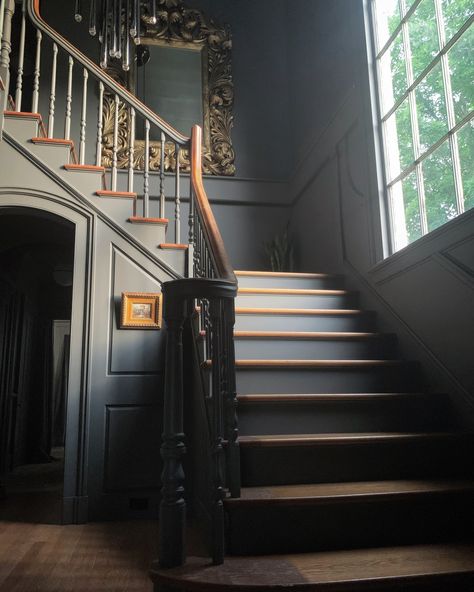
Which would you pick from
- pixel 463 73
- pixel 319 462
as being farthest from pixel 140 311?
pixel 463 73

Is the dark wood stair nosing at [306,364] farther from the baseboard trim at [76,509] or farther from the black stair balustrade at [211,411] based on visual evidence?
the baseboard trim at [76,509]

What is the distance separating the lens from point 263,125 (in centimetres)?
509

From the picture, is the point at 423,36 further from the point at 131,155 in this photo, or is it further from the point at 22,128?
the point at 22,128

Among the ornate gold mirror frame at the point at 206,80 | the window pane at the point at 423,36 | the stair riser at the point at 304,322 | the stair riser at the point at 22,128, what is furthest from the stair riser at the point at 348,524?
the ornate gold mirror frame at the point at 206,80

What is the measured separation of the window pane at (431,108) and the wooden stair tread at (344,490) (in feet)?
5.72

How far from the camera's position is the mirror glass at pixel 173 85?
16.0ft

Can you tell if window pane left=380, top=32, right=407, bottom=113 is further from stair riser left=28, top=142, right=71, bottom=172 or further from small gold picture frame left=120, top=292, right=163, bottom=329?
stair riser left=28, top=142, right=71, bottom=172

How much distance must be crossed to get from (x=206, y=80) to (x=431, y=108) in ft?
9.26

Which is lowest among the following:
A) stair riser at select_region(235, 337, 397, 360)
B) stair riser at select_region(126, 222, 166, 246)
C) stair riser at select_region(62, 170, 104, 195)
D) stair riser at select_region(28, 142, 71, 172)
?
stair riser at select_region(235, 337, 397, 360)

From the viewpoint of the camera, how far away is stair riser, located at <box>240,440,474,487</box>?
1.90 meters

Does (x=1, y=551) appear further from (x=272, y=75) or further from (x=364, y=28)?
(x=272, y=75)

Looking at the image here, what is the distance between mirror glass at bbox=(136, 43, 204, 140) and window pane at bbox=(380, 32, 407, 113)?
6.94 ft

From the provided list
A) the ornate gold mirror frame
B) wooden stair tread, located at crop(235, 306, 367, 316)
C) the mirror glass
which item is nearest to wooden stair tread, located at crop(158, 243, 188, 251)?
wooden stair tread, located at crop(235, 306, 367, 316)

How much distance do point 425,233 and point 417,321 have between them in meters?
0.49
